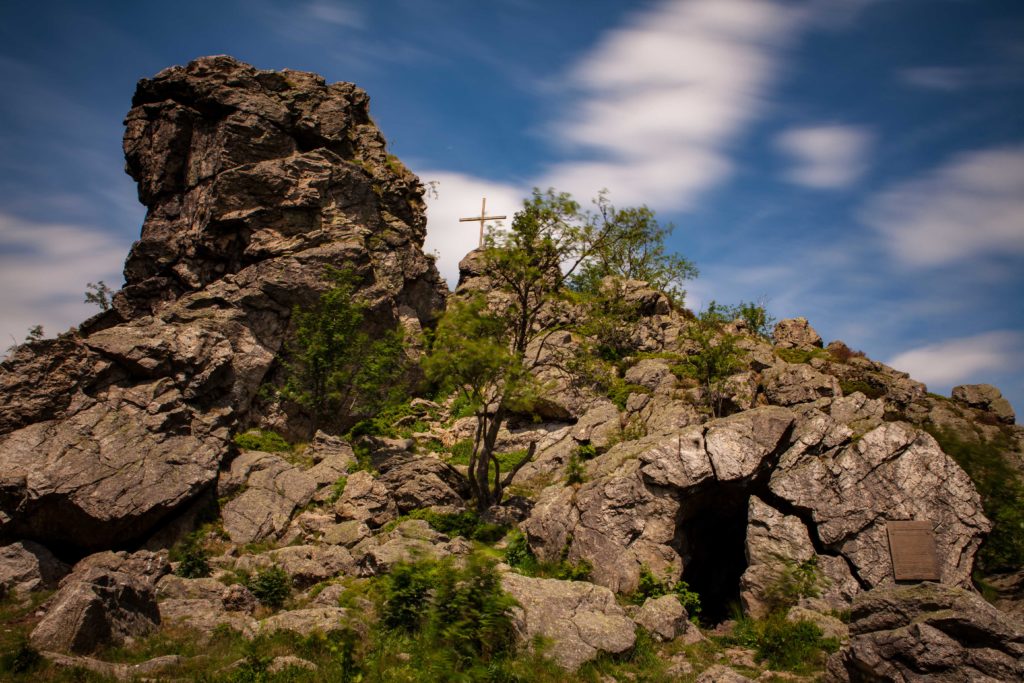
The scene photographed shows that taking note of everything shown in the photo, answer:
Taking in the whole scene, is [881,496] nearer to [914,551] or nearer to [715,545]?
[914,551]

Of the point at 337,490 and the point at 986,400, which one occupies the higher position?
the point at 986,400

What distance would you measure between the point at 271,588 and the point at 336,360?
16124 millimetres

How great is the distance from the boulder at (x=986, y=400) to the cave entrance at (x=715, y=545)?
23110mm

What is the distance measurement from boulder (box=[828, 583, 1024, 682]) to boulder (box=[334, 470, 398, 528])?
16.6m

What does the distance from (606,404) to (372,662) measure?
65.9 feet

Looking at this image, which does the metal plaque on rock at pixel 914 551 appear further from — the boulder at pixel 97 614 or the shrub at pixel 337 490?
the boulder at pixel 97 614

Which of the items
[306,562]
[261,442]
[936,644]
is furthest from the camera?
[261,442]

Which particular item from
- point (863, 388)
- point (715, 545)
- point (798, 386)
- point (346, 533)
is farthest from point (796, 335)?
point (346, 533)

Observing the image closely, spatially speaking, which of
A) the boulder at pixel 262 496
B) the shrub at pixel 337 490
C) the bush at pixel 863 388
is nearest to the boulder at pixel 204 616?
the boulder at pixel 262 496

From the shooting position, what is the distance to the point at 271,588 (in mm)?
18422

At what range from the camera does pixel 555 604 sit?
14.9 metres

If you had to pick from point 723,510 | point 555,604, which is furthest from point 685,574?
point 555,604

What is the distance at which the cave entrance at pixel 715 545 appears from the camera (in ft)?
66.1

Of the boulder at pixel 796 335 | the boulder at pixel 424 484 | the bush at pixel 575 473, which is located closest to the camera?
the bush at pixel 575 473
